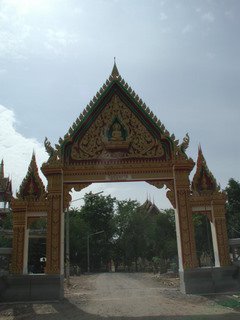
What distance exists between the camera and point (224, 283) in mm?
14555

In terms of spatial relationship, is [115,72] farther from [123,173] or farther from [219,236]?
[219,236]

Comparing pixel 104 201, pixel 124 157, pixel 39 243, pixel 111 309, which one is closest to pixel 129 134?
pixel 124 157

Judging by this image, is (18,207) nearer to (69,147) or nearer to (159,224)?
(69,147)

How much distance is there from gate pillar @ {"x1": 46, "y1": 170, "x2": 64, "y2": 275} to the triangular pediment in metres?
1.12

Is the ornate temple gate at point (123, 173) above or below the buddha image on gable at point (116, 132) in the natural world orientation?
below

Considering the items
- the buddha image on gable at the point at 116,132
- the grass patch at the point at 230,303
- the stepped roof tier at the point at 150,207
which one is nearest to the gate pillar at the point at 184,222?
the grass patch at the point at 230,303

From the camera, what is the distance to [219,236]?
1512cm

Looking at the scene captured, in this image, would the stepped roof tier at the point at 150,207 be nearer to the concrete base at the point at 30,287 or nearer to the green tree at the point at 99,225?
the green tree at the point at 99,225

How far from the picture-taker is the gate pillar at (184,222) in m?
14.7

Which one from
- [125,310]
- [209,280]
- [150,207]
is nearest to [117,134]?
[209,280]

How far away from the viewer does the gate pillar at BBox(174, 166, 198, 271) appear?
14685 mm

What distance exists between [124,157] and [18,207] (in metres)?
4.85

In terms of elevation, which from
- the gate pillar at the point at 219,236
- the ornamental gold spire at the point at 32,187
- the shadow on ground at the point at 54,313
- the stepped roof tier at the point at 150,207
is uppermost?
the stepped roof tier at the point at 150,207

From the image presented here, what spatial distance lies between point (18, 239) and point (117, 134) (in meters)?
5.95
